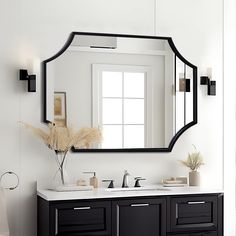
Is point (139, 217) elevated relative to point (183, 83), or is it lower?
lower

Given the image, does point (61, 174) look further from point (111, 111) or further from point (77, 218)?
point (111, 111)

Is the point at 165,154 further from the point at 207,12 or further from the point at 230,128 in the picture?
the point at 207,12

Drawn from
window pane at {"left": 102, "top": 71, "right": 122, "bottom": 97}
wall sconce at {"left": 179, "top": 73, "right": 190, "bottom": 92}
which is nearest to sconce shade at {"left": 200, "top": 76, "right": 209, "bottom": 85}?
wall sconce at {"left": 179, "top": 73, "right": 190, "bottom": 92}

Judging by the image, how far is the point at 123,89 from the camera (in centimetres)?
439

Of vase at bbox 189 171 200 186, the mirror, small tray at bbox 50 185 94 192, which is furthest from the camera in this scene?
vase at bbox 189 171 200 186

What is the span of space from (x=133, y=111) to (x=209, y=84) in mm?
665

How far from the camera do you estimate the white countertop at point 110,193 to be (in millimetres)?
3766

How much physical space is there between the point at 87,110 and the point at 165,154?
71 centimetres

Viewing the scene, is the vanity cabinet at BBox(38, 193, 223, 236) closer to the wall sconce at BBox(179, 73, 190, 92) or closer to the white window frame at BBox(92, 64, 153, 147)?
the white window frame at BBox(92, 64, 153, 147)

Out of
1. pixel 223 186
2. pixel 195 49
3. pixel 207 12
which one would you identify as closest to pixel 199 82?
pixel 195 49

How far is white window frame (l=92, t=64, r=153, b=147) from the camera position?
4316 mm

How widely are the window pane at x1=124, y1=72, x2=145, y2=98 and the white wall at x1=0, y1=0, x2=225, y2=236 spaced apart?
13.4 inches

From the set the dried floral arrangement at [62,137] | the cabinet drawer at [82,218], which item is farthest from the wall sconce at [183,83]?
the cabinet drawer at [82,218]

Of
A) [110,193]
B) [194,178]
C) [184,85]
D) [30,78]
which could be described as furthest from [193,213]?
[30,78]
